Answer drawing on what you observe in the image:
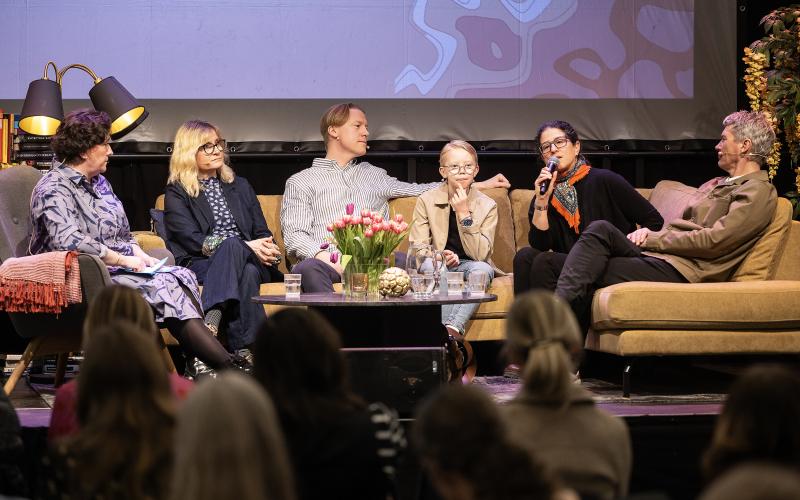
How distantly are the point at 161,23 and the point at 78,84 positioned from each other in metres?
0.63

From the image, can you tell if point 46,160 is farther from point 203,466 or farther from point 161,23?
point 203,466

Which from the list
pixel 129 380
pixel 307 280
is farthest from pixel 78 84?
pixel 129 380

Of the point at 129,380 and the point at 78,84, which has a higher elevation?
the point at 78,84

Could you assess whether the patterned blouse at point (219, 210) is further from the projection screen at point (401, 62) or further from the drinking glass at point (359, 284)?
the drinking glass at point (359, 284)

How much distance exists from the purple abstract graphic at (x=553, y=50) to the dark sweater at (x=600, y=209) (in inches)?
50.9

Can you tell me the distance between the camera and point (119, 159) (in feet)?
20.8

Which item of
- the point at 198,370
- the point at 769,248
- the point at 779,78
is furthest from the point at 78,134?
the point at 779,78

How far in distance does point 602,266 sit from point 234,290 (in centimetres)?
179

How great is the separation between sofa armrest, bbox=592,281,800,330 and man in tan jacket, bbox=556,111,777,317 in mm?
205

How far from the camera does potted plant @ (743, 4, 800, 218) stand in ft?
19.4

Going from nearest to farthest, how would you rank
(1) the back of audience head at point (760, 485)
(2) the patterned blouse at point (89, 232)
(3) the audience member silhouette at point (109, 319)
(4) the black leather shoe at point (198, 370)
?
(1) the back of audience head at point (760, 485) < (3) the audience member silhouette at point (109, 319) < (2) the patterned blouse at point (89, 232) < (4) the black leather shoe at point (198, 370)

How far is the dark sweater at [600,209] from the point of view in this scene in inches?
210

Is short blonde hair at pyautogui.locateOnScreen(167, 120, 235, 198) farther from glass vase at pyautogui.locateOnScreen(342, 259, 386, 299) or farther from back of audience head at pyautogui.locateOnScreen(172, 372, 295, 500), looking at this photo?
back of audience head at pyautogui.locateOnScreen(172, 372, 295, 500)

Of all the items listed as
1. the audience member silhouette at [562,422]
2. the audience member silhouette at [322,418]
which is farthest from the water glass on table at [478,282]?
the audience member silhouette at [322,418]
